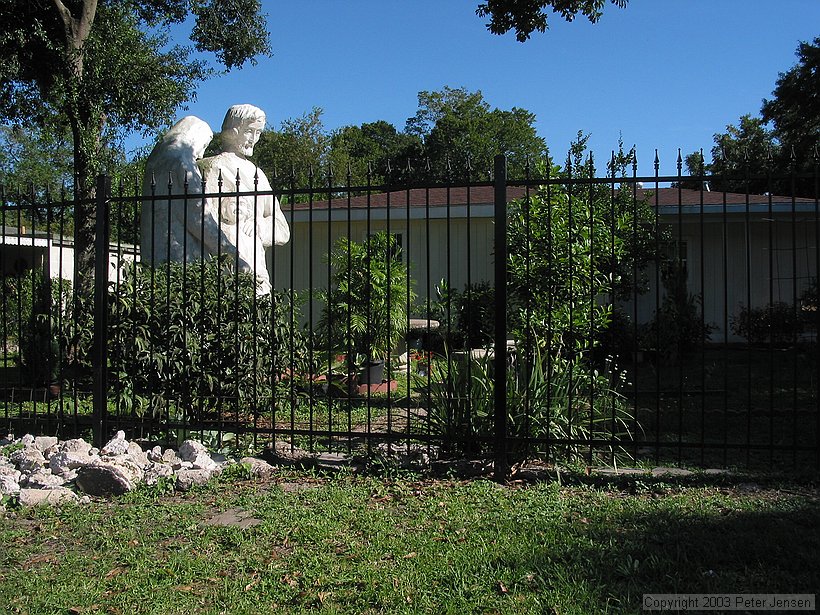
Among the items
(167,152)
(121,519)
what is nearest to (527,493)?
(121,519)

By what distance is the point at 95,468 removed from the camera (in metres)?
5.25

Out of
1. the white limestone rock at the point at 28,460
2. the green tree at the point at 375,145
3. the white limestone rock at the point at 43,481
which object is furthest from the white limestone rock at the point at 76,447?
the green tree at the point at 375,145

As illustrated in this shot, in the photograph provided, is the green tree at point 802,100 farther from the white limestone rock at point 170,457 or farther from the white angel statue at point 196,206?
the white limestone rock at point 170,457

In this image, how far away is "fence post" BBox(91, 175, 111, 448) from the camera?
20.4 ft

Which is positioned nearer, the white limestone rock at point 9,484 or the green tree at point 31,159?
the white limestone rock at point 9,484

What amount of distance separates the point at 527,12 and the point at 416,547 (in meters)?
8.60

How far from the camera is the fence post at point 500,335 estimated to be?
17.9ft

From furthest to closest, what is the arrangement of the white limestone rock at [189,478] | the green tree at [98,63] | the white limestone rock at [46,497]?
the green tree at [98,63]
the white limestone rock at [189,478]
the white limestone rock at [46,497]

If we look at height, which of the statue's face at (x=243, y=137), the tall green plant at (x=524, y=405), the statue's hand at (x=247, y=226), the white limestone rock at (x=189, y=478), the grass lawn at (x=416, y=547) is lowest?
the grass lawn at (x=416, y=547)

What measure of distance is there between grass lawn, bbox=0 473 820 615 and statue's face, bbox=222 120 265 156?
204 inches

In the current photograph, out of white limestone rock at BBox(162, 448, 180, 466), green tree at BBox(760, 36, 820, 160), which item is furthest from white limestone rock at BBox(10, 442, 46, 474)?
green tree at BBox(760, 36, 820, 160)

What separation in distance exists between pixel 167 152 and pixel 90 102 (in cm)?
366

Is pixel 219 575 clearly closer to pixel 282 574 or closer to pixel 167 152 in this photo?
pixel 282 574

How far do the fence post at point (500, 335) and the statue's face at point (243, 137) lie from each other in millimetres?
4705
